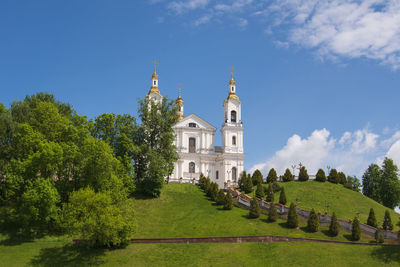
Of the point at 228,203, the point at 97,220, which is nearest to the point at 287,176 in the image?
the point at 228,203

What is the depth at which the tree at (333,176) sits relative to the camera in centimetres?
6154

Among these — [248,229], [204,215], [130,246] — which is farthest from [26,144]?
[248,229]

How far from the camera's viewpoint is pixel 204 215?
45.5 m

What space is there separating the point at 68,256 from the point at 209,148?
3808cm

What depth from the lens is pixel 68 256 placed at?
3541 cm

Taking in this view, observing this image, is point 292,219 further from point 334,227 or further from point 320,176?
point 320,176

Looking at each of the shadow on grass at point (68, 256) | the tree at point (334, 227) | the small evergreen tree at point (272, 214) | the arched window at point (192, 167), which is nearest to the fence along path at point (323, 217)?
the tree at point (334, 227)

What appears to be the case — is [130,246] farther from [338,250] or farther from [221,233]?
[338,250]

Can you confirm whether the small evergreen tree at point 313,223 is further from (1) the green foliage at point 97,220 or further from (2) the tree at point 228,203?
(1) the green foliage at point 97,220

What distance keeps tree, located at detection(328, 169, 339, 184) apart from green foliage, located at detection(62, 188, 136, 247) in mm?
34581

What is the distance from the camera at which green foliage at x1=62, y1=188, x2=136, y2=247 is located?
114ft

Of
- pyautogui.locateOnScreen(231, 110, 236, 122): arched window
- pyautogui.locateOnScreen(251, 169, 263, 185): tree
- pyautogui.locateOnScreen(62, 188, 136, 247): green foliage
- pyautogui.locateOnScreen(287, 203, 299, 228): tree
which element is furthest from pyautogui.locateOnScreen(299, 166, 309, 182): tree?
pyautogui.locateOnScreen(62, 188, 136, 247): green foliage

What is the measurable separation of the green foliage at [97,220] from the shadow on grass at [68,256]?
906 millimetres

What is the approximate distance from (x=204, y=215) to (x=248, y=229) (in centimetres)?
631
